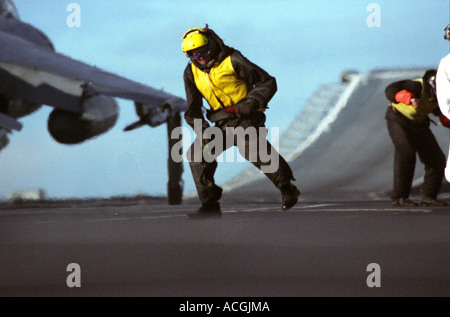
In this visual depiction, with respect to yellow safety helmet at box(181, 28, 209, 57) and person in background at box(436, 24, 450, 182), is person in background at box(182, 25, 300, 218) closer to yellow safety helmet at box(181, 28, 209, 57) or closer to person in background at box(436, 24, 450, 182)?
yellow safety helmet at box(181, 28, 209, 57)

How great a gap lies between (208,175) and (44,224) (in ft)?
6.33

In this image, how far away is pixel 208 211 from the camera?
6.43 m

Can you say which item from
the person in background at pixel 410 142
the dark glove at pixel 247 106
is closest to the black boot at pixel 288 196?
the dark glove at pixel 247 106

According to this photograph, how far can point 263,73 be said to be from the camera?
5594 millimetres

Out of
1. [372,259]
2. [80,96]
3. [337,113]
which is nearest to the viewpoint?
[372,259]

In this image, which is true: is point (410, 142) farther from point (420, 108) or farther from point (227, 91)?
point (227, 91)

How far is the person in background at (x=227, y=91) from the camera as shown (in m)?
5.50

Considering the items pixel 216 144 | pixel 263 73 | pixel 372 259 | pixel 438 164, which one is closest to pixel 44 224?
pixel 216 144

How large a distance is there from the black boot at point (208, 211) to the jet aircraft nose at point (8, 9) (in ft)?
28.9

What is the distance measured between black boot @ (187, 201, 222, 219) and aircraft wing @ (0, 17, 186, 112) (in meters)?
6.87

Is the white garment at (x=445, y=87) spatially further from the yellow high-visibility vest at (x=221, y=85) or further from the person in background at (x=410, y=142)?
the person in background at (x=410, y=142)

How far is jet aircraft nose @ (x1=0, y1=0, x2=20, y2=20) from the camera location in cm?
1384
